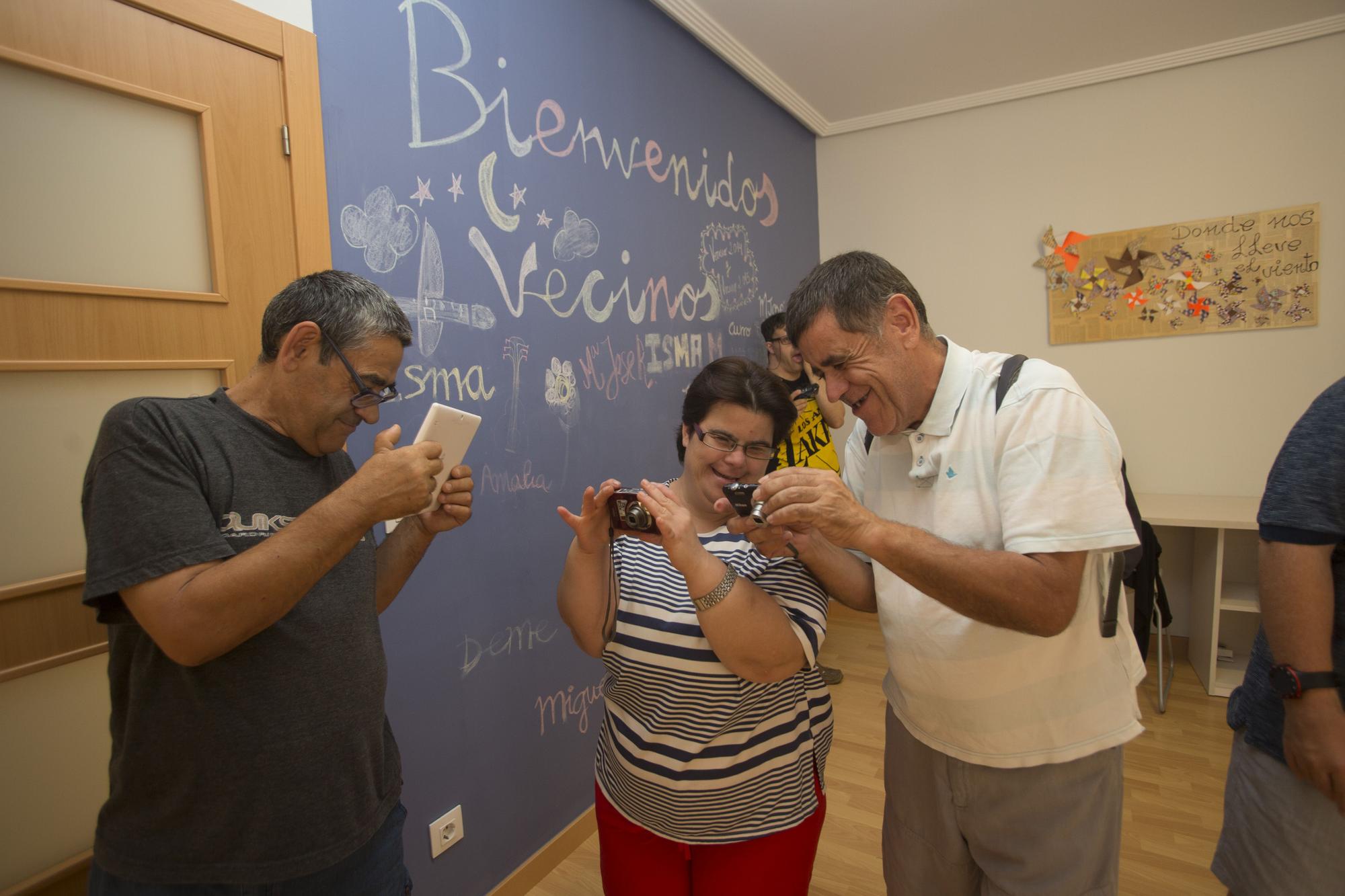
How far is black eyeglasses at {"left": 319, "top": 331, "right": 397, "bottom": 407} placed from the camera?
115cm

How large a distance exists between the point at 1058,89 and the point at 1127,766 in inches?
142

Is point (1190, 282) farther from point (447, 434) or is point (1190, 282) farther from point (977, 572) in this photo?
point (447, 434)

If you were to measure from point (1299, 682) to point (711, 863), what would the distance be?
102cm

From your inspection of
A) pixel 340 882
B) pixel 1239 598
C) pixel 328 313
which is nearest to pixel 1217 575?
pixel 1239 598

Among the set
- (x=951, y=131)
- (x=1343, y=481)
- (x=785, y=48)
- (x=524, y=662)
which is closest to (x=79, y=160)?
(x=524, y=662)

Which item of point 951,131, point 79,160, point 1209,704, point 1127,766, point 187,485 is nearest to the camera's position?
point 187,485

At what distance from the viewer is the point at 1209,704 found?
3314mm

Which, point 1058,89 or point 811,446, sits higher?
point 1058,89

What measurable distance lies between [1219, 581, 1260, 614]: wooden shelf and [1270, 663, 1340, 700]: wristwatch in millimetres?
2585

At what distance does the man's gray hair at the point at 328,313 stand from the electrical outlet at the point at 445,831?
1.41 m

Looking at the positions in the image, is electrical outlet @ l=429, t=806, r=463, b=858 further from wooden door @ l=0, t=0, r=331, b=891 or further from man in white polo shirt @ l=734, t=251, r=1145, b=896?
man in white polo shirt @ l=734, t=251, r=1145, b=896

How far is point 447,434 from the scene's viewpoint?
1.35 m

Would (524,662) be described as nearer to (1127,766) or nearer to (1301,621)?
(1301,621)

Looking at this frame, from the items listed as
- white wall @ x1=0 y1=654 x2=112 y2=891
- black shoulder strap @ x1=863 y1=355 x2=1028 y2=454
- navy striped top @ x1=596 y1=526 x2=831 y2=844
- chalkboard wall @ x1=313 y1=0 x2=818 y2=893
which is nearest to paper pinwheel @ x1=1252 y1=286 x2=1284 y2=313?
chalkboard wall @ x1=313 y1=0 x2=818 y2=893
